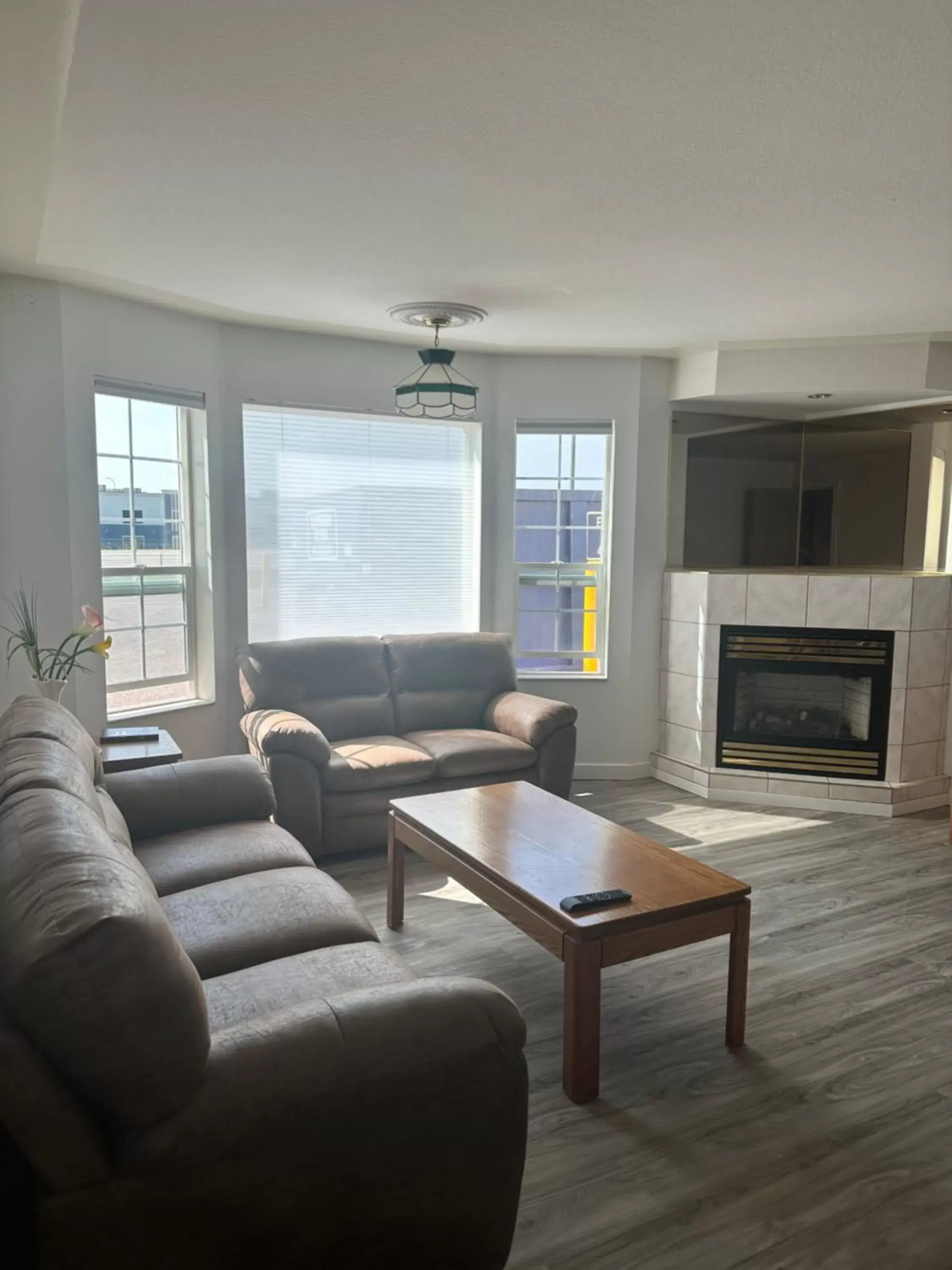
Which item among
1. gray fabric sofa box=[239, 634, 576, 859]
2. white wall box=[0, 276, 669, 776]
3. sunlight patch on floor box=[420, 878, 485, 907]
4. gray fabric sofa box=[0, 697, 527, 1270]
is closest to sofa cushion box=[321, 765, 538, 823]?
gray fabric sofa box=[239, 634, 576, 859]

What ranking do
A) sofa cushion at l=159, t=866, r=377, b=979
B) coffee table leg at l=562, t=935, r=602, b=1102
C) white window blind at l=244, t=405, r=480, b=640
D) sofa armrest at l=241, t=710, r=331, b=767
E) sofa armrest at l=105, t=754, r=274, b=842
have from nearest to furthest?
sofa cushion at l=159, t=866, r=377, b=979 → coffee table leg at l=562, t=935, r=602, b=1102 → sofa armrest at l=105, t=754, r=274, b=842 → sofa armrest at l=241, t=710, r=331, b=767 → white window blind at l=244, t=405, r=480, b=640

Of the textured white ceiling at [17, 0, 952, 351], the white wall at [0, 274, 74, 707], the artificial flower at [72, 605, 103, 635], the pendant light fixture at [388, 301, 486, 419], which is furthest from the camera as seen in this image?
the pendant light fixture at [388, 301, 486, 419]

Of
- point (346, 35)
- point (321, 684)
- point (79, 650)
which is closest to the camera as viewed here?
point (346, 35)

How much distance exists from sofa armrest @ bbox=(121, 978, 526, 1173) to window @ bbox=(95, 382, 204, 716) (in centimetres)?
304

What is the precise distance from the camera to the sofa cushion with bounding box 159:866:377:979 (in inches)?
82.0

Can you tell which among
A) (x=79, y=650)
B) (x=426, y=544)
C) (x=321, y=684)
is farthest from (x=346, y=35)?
(x=426, y=544)

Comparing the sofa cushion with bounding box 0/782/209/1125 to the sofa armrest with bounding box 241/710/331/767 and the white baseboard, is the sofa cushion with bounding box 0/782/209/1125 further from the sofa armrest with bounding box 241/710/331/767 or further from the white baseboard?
the white baseboard

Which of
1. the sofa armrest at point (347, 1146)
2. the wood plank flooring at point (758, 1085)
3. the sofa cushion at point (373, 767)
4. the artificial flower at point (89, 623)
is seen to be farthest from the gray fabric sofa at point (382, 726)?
the sofa armrest at point (347, 1146)

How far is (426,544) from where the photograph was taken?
17.2 feet

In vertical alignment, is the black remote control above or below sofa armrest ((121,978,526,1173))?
below

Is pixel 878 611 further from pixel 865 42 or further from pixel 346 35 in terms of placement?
pixel 346 35

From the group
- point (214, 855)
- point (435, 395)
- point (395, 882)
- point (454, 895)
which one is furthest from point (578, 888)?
point (435, 395)

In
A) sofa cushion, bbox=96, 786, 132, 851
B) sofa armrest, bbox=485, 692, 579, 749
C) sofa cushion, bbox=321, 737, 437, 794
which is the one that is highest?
sofa cushion, bbox=96, 786, 132, 851

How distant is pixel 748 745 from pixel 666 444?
1.84m
